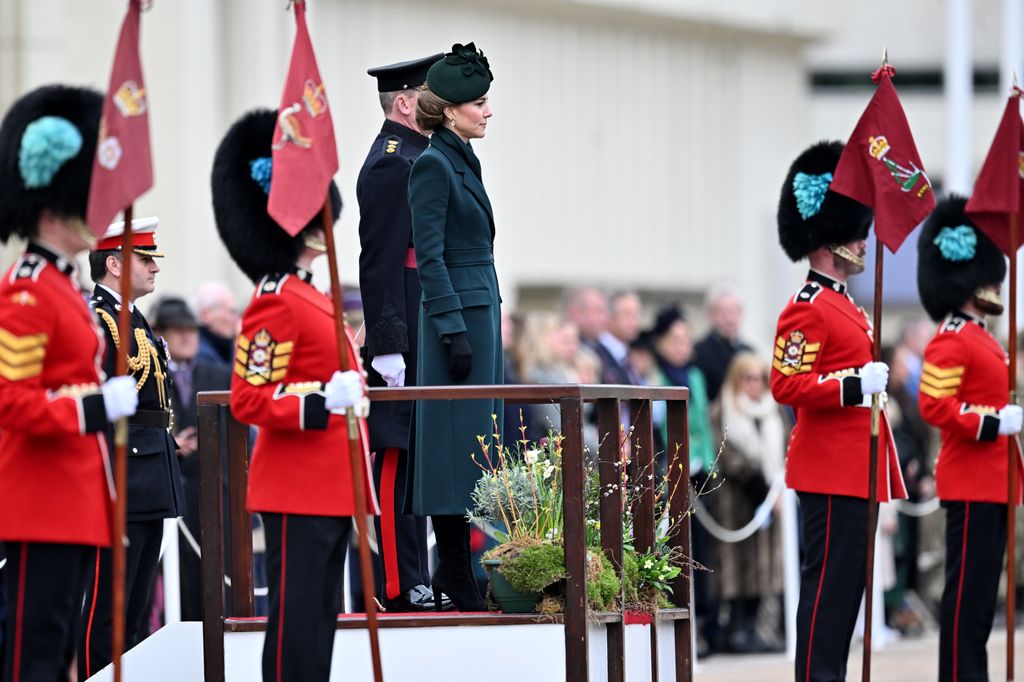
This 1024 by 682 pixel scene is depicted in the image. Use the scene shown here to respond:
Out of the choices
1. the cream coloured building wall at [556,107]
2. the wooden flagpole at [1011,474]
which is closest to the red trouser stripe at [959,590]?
the wooden flagpole at [1011,474]

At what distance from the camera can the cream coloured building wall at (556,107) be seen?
13.2 metres

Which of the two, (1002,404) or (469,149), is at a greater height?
(469,149)

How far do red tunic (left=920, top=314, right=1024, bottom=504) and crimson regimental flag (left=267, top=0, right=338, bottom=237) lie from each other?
3198 mm

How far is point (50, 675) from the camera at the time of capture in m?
5.29

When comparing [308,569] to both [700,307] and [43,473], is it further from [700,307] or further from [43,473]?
[700,307]

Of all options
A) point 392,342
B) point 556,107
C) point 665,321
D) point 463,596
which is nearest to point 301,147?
point 392,342

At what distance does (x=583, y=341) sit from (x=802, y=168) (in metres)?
4.34

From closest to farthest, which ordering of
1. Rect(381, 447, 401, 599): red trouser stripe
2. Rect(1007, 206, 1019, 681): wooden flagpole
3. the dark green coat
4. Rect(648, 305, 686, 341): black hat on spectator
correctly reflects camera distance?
the dark green coat
Rect(381, 447, 401, 599): red trouser stripe
Rect(1007, 206, 1019, 681): wooden flagpole
Rect(648, 305, 686, 341): black hat on spectator

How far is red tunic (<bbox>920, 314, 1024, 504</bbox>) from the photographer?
7.70m

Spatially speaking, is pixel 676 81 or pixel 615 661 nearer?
pixel 615 661

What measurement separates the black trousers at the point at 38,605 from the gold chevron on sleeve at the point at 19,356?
0.53m

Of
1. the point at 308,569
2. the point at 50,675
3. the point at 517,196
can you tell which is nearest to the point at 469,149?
the point at 308,569

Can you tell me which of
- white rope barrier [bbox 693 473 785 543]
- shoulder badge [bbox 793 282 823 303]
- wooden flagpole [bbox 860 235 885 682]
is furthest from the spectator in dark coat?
wooden flagpole [bbox 860 235 885 682]

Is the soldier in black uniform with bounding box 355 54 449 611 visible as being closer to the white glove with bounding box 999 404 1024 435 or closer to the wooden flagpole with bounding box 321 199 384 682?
the wooden flagpole with bounding box 321 199 384 682
